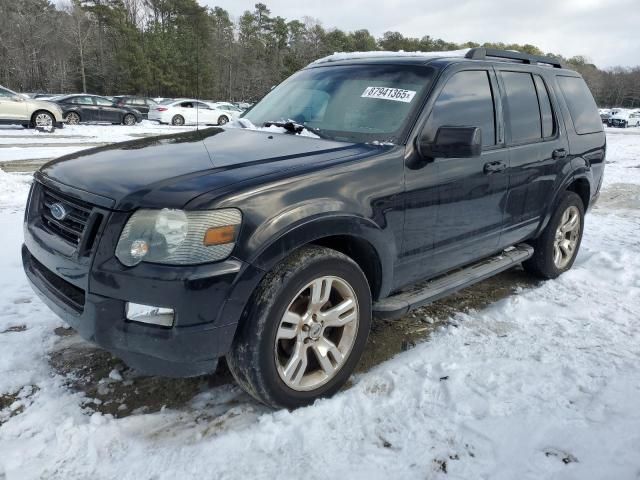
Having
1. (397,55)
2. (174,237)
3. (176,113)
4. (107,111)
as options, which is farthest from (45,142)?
(174,237)

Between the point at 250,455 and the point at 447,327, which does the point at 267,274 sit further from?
the point at 447,327

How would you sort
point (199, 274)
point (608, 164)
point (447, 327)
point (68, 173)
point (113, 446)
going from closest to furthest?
point (199, 274) < point (113, 446) < point (68, 173) < point (447, 327) < point (608, 164)

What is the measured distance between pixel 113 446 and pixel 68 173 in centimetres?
142

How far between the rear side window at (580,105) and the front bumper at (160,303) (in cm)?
367

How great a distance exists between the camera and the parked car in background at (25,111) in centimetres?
1747

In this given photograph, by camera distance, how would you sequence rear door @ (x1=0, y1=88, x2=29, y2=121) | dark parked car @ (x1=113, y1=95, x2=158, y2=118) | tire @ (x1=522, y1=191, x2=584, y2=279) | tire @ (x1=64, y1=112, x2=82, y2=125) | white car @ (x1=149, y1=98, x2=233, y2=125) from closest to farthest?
tire @ (x1=522, y1=191, x2=584, y2=279), rear door @ (x1=0, y1=88, x2=29, y2=121), tire @ (x1=64, y1=112, x2=82, y2=125), white car @ (x1=149, y1=98, x2=233, y2=125), dark parked car @ (x1=113, y1=95, x2=158, y2=118)

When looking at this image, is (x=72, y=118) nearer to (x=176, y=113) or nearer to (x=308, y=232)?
(x=176, y=113)

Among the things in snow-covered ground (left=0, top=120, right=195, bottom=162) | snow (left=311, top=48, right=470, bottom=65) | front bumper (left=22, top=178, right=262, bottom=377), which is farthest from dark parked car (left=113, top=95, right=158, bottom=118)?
front bumper (left=22, top=178, right=262, bottom=377)

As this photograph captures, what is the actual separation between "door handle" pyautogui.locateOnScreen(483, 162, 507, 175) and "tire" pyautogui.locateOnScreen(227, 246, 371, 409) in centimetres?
134

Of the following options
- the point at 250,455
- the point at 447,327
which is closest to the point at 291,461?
the point at 250,455

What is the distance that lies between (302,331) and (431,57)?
2.15 meters

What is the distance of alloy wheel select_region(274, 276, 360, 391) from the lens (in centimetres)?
262

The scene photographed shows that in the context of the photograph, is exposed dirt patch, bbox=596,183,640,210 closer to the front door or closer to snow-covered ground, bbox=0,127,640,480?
snow-covered ground, bbox=0,127,640,480

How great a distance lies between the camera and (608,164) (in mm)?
13781
